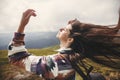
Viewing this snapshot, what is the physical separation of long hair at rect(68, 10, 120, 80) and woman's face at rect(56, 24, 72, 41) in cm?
3

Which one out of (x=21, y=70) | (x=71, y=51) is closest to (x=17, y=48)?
(x=21, y=70)

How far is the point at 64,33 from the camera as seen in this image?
3750 millimetres

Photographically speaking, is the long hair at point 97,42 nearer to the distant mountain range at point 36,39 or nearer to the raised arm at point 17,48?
the distant mountain range at point 36,39

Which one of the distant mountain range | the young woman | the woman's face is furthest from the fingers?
the woman's face

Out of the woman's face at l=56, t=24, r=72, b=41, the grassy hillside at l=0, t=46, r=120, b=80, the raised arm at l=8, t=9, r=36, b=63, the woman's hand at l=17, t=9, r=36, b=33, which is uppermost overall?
the woman's hand at l=17, t=9, r=36, b=33

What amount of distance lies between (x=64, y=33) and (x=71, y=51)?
138 millimetres

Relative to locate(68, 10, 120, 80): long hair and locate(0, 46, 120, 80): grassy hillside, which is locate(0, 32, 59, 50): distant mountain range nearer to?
locate(0, 46, 120, 80): grassy hillside

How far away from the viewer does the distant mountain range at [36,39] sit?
3.78 m

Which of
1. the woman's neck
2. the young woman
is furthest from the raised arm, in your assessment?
the woman's neck

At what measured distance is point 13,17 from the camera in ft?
12.8

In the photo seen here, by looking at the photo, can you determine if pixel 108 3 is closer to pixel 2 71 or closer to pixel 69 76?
pixel 69 76

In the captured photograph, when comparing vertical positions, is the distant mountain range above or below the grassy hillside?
above

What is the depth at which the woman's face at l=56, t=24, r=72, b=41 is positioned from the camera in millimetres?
3744

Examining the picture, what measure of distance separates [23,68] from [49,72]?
19cm
